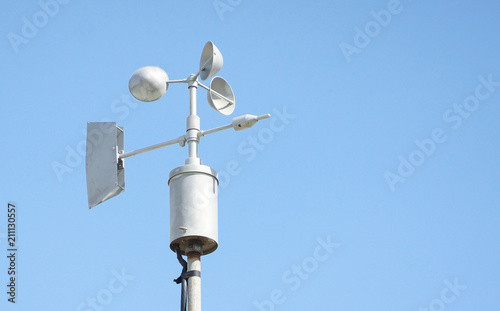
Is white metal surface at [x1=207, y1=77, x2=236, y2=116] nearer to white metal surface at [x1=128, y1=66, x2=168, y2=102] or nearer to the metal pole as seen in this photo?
white metal surface at [x1=128, y1=66, x2=168, y2=102]

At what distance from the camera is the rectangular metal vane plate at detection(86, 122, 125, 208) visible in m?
9.04

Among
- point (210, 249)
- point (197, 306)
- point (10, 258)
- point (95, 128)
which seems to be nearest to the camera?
point (197, 306)

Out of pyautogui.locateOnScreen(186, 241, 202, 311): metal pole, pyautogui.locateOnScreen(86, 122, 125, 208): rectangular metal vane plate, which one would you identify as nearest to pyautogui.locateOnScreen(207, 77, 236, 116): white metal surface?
pyautogui.locateOnScreen(86, 122, 125, 208): rectangular metal vane plate

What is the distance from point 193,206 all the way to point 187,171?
42 centimetres

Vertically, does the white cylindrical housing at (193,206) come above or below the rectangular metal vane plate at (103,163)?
below

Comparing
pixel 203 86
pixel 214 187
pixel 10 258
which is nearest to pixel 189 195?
pixel 214 187

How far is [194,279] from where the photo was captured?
25.5 feet

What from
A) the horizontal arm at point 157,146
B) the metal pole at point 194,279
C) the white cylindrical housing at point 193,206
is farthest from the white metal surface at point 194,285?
the horizontal arm at point 157,146

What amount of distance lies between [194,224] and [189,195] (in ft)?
1.09

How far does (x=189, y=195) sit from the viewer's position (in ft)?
26.2

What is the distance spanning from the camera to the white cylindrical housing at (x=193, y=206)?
784 cm

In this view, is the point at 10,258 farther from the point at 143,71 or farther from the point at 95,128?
the point at 143,71

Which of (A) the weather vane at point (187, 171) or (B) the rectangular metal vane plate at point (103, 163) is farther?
(B) the rectangular metal vane plate at point (103, 163)

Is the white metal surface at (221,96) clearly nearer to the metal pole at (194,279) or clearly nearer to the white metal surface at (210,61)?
the white metal surface at (210,61)
